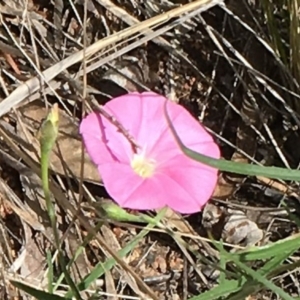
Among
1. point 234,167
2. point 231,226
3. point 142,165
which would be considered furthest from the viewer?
point 231,226

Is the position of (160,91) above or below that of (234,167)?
above

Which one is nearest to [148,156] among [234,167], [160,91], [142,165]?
[142,165]

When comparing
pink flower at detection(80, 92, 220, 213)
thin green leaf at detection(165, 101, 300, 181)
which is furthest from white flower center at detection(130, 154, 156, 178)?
thin green leaf at detection(165, 101, 300, 181)

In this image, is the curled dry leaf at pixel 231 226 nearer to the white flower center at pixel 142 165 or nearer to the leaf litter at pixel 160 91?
the leaf litter at pixel 160 91

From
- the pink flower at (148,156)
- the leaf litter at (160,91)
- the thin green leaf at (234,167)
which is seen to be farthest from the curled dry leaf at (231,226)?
the thin green leaf at (234,167)

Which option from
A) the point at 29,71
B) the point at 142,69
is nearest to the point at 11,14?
the point at 29,71

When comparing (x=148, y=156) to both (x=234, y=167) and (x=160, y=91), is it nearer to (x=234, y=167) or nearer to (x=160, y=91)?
(x=234, y=167)

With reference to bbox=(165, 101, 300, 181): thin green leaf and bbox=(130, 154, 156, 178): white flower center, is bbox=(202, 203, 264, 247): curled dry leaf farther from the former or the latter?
bbox=(165, 101, 300, 181): thin green leaf
